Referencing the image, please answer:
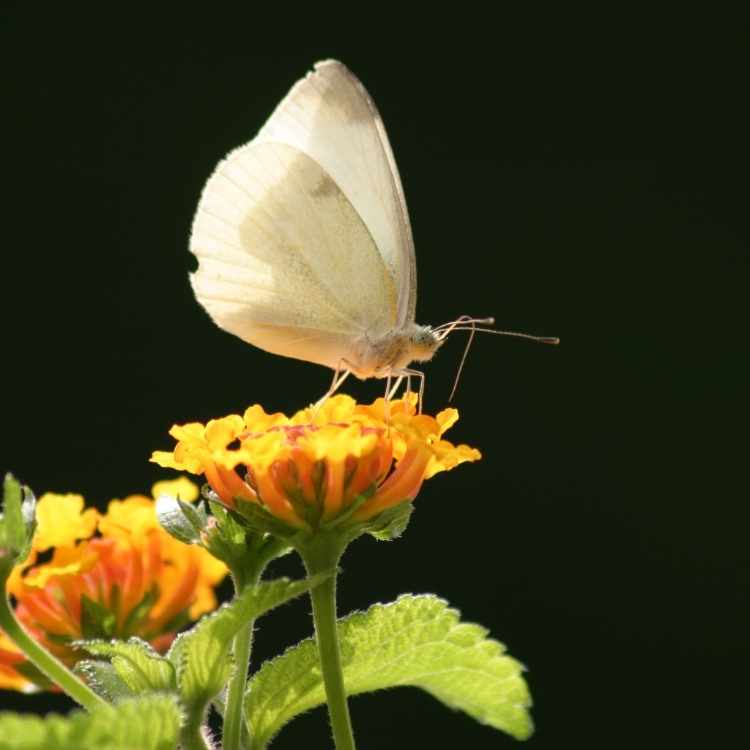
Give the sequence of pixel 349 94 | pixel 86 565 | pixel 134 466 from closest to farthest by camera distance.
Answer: pixel 86 565, pixel 349 94, pixel 134 466

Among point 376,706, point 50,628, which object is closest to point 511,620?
point 376,706

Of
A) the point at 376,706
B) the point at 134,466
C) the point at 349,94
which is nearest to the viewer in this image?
the point at 349,94

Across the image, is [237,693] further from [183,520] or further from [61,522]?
[61,522]

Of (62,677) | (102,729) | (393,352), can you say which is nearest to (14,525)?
(62,677)

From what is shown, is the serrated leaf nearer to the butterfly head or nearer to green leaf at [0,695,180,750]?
green leaf at [0,695,180,750]

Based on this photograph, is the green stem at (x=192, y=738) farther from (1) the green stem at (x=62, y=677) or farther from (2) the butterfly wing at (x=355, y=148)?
(2) the butterfly wing at (x=355, y=148)

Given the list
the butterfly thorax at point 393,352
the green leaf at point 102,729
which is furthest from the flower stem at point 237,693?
the butterfly thorax at point 393,352

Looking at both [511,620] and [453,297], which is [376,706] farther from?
[453,297]
